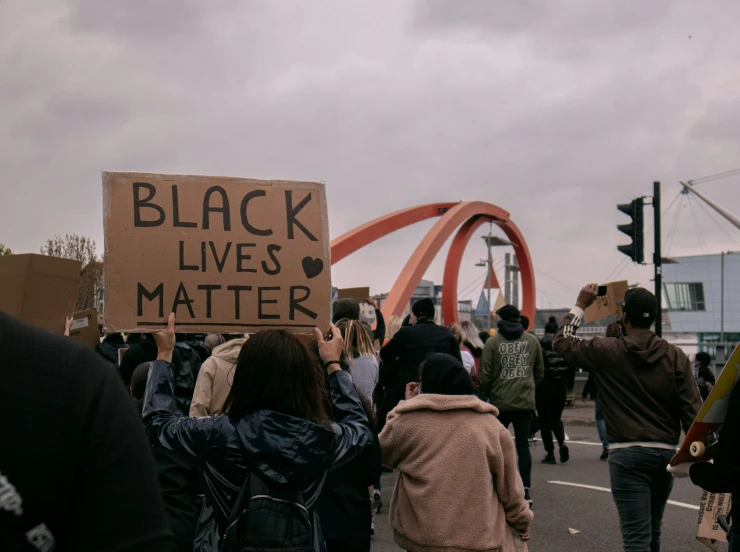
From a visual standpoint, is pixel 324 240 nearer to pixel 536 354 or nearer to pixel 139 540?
pixel 139 540

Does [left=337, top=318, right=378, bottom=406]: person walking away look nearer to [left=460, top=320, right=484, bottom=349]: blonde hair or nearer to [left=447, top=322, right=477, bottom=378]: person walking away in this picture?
[left=447, top=322, right=477, bottom=378]: person walking away

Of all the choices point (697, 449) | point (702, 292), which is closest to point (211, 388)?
point (697, 449)

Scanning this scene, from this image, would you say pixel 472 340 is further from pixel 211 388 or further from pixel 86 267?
A: pixel 86 267

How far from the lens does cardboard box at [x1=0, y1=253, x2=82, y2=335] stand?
4852mm

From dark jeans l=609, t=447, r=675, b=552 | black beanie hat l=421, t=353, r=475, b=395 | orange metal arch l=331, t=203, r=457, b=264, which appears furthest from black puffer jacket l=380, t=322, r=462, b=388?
orange metal arch l=331, t=203, r=457, b=264

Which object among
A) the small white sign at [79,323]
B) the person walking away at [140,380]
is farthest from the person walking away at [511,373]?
the person walking away at [140,380]

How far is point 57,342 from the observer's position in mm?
1109

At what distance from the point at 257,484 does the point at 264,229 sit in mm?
1173

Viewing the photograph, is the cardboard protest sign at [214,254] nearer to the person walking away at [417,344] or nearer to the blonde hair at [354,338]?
the blonde hair at [354,338]

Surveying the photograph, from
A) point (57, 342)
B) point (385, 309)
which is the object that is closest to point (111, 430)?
point (57, 342)

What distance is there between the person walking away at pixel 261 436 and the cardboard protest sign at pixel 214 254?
36 centimetres

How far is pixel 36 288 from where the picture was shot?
489 centimetres

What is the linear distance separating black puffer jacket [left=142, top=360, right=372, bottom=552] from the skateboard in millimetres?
1571

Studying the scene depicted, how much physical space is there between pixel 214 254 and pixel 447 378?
1256 mm
